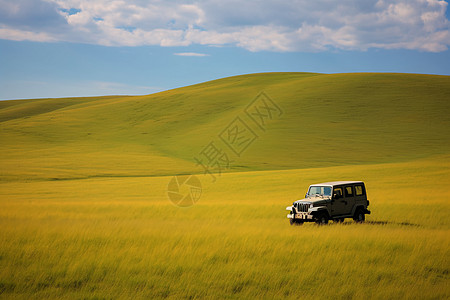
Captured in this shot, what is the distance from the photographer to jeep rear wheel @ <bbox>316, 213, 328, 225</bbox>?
14.7m

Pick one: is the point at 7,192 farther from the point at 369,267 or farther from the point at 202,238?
the point at 369,267

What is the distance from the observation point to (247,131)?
64938 millimetres

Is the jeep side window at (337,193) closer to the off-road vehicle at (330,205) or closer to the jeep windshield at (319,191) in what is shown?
the off-road vehicle at (330,205)

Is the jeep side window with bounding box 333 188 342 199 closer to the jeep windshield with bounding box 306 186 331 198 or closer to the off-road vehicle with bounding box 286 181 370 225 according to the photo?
the off-road vehicle with bounding box 286 181 370 225

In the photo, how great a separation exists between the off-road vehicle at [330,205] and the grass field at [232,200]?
595mm

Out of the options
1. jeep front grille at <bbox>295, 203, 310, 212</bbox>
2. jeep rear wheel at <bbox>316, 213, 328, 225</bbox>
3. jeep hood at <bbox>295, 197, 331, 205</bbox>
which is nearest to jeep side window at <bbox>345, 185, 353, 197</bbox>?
jeep hood at <bbox>295, 197, 331, 205</bbox>

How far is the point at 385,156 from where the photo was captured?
49062 mm

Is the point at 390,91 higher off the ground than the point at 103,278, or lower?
higher

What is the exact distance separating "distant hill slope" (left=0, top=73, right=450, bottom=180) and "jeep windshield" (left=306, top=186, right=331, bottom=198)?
26203 millimetres

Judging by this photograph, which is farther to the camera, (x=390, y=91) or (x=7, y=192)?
(x=390, y=91)

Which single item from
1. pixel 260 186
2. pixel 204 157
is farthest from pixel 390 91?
pixel 260 186

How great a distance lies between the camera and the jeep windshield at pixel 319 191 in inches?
615

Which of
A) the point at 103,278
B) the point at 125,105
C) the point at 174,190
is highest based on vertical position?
the point at 125,105

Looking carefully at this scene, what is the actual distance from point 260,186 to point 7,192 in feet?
56.2
